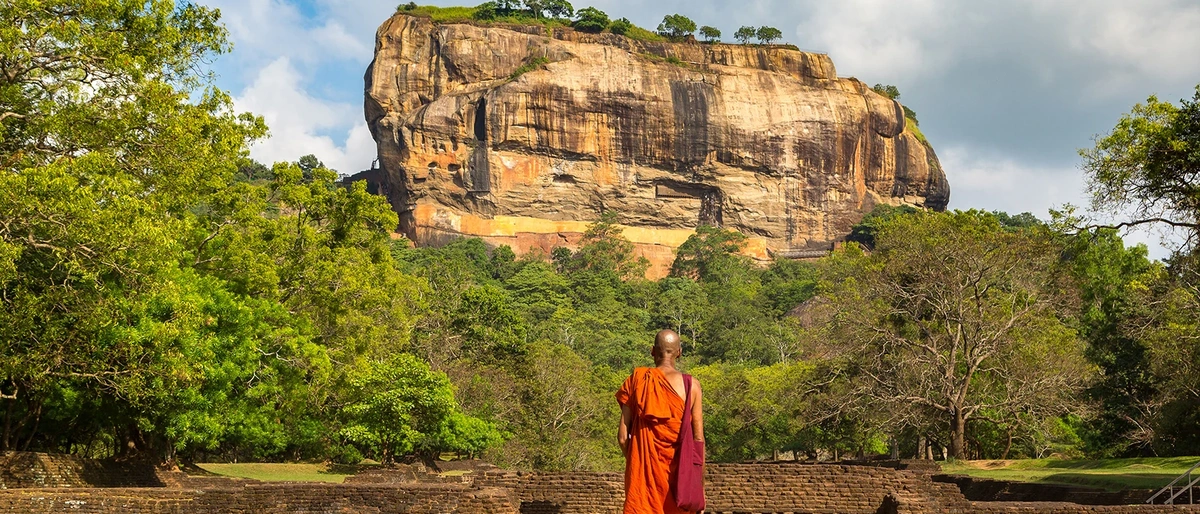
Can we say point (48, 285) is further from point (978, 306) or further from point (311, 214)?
point (978, 306)

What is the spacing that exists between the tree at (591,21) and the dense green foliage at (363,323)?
5201 cm

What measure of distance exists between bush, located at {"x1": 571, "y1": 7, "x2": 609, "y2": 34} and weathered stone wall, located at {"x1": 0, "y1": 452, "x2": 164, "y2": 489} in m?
85.9

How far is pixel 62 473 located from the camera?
16.7m

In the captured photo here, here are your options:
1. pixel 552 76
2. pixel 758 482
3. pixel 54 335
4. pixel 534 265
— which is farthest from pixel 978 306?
pixel 552 76

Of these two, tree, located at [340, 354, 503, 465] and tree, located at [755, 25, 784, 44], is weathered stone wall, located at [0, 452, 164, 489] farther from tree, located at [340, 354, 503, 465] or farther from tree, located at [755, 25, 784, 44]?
tree, located at [755, 25, 784, 44]

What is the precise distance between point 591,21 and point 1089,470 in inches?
3310

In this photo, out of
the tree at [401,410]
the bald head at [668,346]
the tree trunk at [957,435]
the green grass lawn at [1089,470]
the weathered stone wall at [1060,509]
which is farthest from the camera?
the tree at [401,410]

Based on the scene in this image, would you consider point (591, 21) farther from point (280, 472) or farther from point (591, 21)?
point (280, 472)

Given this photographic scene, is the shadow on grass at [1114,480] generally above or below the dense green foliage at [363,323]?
below

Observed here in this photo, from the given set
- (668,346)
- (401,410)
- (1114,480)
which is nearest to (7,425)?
(401,410)

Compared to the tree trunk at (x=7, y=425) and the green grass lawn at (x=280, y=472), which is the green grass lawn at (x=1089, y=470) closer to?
the green grass lawn at (x=280, y=472)

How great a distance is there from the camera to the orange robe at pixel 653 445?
7.28 m

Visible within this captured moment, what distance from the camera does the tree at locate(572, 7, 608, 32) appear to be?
10150cm

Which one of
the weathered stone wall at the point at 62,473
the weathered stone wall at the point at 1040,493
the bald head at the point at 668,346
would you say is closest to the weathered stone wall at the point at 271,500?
the weathered stone wall at the point at 62,473
